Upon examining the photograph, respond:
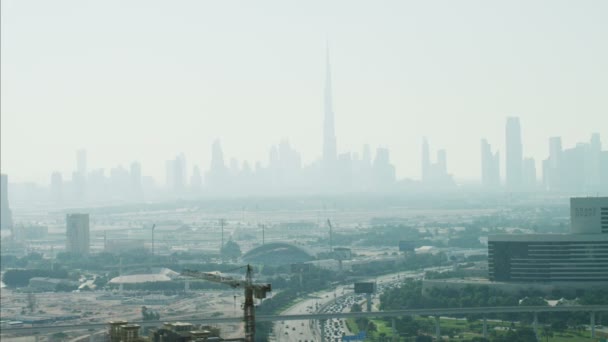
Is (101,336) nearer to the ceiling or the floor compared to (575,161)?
nearer to the floor

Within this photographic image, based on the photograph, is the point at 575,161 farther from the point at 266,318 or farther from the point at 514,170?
the point at 266,318

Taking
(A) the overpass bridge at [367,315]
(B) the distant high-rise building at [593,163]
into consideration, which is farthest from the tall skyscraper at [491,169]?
(A) the overpass bridge at [367,315]

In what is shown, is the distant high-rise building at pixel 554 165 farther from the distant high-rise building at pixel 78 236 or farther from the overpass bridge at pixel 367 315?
the overpass bridge at pixel 367 315

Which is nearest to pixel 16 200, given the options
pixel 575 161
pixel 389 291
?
pixel 575 161

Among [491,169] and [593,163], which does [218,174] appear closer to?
[491,169]

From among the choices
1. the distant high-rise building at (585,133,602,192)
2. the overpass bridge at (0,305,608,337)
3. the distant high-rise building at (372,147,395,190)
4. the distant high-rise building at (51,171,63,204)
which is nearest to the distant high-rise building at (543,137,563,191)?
the distant high-rise building at (585,133,602,192)

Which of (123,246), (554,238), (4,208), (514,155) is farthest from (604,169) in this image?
(554,238)
